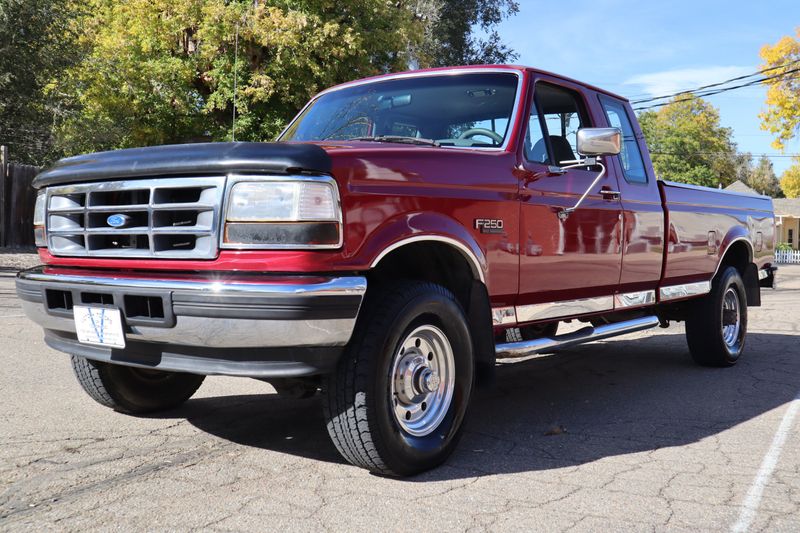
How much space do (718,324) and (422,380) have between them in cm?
415

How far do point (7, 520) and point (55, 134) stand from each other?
2484 centimetres

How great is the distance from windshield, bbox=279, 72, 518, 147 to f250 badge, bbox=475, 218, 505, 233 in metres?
0.57

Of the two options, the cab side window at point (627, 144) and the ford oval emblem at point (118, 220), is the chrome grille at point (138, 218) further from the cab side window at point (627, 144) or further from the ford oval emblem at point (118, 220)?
the cab side window at point (627, 144)

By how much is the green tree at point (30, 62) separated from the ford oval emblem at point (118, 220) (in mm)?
21110

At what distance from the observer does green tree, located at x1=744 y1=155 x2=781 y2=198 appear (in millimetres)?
108125

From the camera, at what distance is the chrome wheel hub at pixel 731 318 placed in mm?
7191

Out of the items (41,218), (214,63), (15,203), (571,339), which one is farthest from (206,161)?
(214,63)

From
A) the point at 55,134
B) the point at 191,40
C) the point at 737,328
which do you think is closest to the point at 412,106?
the point at 737,328

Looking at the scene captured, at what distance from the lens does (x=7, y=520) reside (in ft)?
9.74

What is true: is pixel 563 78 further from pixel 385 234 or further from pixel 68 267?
pixel 68 267

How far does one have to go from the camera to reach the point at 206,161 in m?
3.28

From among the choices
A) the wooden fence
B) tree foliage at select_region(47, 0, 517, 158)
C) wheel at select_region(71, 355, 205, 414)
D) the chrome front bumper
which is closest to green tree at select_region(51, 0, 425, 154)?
tree foliage at select_region(47, 0, 517, 158)

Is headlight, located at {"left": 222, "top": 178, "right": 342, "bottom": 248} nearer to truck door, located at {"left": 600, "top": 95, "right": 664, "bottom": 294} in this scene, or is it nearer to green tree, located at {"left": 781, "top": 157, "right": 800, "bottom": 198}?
truck door, located at {"left": 600, "top": 95, "right": 664, "bottom": 294}

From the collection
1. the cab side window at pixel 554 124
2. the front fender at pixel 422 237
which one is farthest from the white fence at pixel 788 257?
the front fender at pixel 422 237
